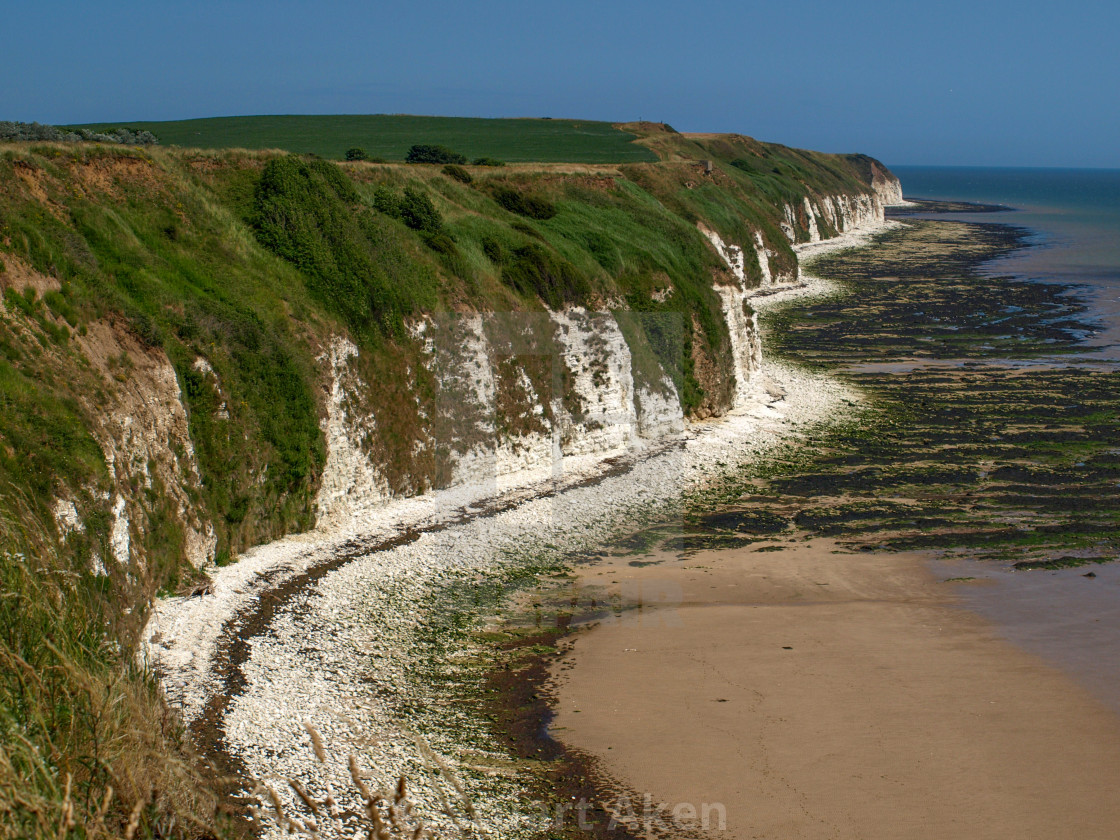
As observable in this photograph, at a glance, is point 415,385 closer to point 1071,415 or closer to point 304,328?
point 304,328

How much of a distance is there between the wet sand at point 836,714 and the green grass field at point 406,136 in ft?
179

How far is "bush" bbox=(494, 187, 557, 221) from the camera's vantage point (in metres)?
44.6

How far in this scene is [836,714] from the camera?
704 inches

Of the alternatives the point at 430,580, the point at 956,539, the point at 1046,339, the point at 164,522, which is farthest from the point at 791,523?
the point at 1046,339

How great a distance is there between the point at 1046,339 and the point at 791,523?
37.0 m

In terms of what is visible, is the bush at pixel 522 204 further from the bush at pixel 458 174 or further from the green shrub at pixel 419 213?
the green shrub at pixel 419 213

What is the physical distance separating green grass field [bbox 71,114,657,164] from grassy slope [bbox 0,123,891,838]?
34.4 metres

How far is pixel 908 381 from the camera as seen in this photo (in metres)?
46.8

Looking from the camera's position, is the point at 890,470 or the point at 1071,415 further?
the point at 1071,415

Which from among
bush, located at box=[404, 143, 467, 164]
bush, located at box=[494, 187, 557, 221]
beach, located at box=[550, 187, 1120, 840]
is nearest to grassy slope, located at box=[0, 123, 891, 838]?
bush, located at box=[494, 187, 557, 221]

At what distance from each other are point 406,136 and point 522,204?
60.1 meters
